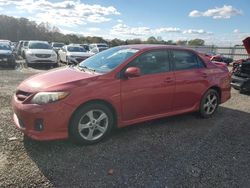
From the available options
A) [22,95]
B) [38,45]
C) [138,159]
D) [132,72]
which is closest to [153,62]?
[132,72]

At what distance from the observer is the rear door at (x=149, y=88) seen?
4.72 meters

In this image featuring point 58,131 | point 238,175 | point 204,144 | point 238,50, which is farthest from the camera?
point 238,50

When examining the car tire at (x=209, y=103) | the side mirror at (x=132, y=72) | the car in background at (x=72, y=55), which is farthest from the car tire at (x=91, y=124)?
the car in background at (x=72, y=55)

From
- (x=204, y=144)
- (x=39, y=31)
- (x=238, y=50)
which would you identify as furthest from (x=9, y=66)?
(x=39, y=31)

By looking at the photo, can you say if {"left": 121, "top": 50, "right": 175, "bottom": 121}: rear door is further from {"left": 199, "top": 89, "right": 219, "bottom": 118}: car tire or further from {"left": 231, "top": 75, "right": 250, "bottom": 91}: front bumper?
{"left": 231, "top": 75, "right": 250, "bottom": 91}: front bumper

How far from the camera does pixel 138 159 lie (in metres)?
4.02

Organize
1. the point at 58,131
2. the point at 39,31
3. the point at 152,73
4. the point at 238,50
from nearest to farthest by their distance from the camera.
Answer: the point at 58,131 → the point at 152,73 → the point at 238,50 → the point at 39,31

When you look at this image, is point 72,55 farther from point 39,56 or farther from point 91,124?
point 91,124

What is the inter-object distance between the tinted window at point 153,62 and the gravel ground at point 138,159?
1.16 m

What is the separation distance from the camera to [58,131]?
4.11 metres

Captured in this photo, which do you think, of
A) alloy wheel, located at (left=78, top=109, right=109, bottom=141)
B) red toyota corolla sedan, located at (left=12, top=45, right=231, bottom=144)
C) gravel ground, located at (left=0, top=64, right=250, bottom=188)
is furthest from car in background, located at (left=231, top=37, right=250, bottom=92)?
alloy wheel, located at (left=78, top=109, right=109, bottom=141)

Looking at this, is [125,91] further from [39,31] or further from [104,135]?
[39,31]

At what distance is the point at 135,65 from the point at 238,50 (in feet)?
97.0

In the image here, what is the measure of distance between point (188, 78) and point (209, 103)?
1.04 meters
